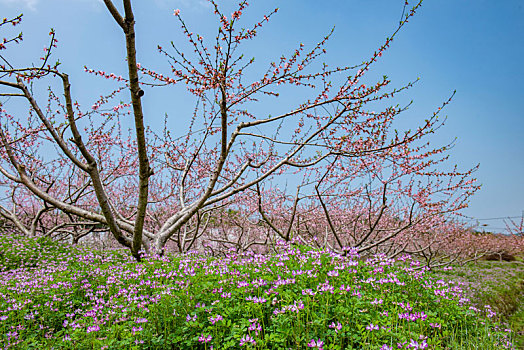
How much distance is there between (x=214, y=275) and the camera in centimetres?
388

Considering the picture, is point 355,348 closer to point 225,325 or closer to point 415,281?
point 225,325

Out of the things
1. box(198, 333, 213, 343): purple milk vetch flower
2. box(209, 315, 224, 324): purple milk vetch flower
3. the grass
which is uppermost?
box(209, 315, 224, 324): purple milk vetch flower

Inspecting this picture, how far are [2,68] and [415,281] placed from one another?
675cm

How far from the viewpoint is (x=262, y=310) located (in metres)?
3.21

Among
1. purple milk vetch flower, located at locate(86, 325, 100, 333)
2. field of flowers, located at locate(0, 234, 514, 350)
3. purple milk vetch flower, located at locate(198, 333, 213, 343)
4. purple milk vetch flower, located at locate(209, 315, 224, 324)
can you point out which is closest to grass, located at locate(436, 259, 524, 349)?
field of flowers, located at locate(0, 234, 514, 350)

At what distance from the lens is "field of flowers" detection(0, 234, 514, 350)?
2.81 meters

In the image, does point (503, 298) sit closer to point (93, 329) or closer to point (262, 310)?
point (262, 310)

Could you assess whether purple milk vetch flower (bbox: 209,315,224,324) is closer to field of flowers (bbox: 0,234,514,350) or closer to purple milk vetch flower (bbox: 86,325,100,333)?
field of flowers (bbox: 0,234,514,350)

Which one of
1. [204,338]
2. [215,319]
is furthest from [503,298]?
[204,338]

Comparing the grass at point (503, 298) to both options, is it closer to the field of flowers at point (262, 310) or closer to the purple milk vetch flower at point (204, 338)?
the field of flowers at point (262, 310)

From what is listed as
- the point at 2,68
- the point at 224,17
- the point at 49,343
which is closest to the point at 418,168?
the point at 224,17

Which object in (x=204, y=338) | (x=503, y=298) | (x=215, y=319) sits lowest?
(x=503, y=298)

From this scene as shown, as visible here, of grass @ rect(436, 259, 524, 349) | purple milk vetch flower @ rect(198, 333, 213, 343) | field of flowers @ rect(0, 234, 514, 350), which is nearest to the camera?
purple milk vetch flower @ rect(198, 333, 213, 343)

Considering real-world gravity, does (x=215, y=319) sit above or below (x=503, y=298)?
above
